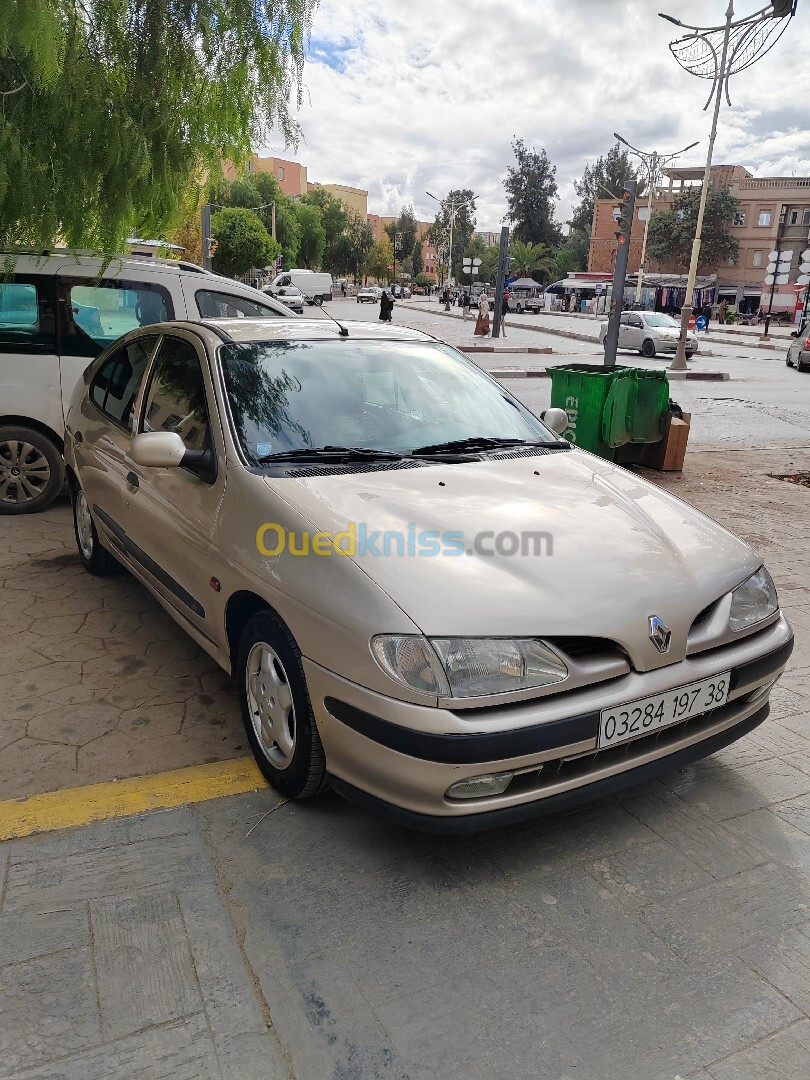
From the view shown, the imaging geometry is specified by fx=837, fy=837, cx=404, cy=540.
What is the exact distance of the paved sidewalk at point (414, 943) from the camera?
2.00 meters

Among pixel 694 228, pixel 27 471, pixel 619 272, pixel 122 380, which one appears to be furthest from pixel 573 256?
pixel 122 380

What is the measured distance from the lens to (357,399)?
142 inches

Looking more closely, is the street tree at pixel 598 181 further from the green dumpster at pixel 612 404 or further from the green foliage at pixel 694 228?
the green dumpster at pixel 612 404

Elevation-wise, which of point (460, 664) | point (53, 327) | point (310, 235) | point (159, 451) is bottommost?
point (460, 664)

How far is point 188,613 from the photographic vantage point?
3.54 metres

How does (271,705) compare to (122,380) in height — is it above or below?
below

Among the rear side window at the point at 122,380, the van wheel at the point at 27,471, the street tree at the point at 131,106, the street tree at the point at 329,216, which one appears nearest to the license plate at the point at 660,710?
the rear side window at the point at 122,380

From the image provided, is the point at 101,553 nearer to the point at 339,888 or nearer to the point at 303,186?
the point at 339,888

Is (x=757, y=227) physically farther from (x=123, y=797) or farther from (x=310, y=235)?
(x=123, y=797)

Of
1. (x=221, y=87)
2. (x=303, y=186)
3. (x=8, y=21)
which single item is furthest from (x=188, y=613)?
(x=303, y=186)

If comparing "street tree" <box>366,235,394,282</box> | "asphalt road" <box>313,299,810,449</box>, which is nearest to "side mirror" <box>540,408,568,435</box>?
"asphalt road" <box>313,299,810,449</box>

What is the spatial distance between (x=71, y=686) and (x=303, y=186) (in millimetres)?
127123

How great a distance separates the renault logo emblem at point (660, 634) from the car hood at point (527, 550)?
21 millimetres

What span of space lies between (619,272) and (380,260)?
10056 cm
